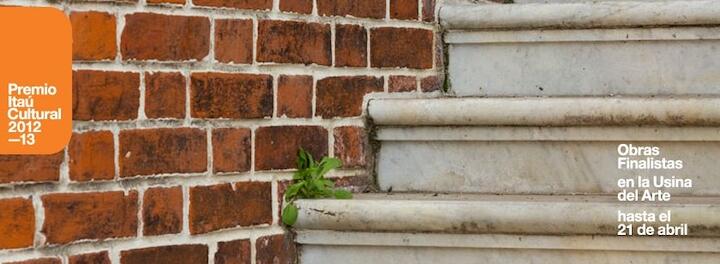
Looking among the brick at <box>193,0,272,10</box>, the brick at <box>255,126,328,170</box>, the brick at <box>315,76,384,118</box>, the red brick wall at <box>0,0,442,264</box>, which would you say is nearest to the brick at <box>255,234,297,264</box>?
the red brick wall at <box>0,0,442,264</box>

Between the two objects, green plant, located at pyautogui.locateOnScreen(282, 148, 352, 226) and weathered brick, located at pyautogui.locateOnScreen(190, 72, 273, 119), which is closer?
weathered brick, located at pyautogui.locateOnScreen(190, 72, 273, 119)

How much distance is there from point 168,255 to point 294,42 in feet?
1.30

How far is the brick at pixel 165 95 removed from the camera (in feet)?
4.99

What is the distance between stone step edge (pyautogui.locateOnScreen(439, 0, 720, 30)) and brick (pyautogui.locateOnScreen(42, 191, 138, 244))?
75 cm

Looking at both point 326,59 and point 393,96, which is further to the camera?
point 393,96

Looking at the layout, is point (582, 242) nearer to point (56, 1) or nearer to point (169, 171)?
point (169, 171)

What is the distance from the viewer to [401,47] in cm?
196

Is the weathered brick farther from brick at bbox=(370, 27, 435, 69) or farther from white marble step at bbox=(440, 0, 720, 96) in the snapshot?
white marble step at bbox=(440, 0, 720, 96)

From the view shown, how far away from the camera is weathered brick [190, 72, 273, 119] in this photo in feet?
5.24

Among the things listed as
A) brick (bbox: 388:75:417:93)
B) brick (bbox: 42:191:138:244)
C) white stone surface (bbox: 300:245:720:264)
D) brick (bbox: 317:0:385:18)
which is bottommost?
white stone surface (bbox: 300:245:720:264)

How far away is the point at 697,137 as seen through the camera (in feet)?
5.67

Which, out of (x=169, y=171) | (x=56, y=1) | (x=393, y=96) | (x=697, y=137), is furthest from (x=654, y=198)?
(x=56, y=1)

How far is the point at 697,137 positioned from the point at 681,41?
22cm

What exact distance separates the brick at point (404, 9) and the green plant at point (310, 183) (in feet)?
1.05
